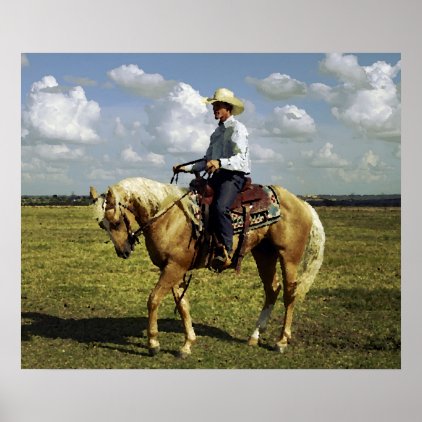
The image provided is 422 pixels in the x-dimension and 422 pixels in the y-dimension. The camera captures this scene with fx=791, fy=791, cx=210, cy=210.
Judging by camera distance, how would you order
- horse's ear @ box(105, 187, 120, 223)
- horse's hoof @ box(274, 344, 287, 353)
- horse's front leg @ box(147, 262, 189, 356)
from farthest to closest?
1. horse's hoof @ box(274, 344, 287, 353)
2. horse's front leg @ box(147, 262, 189, 356)
3. horse's ear @ box(105, 187, 120, 223)

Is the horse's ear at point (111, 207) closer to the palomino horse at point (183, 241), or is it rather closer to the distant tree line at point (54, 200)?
the palomino horse at point (183, 241)

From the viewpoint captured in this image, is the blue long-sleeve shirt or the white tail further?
the white tail

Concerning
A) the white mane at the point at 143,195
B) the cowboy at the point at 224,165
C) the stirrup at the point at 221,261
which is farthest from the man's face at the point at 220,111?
the stirrup at the point at 221,261

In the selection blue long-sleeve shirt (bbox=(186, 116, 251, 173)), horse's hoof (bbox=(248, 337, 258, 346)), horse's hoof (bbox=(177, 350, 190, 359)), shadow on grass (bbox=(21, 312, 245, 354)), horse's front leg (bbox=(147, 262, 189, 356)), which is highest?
blue long-sleeve shirt (bbox=(186, 116, 251, 173))

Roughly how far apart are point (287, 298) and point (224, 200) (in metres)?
0.87

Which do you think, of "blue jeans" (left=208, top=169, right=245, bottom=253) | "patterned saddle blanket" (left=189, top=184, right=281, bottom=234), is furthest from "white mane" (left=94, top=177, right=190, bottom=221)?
"blue jeans" (left=208, top=169, right=245, bottom=253)

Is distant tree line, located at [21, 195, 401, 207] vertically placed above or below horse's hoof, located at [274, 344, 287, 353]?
above

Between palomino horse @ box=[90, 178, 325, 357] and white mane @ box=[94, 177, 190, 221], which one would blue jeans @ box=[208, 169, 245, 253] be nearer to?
palomino horse @ box=[90, 178, 325, 357]

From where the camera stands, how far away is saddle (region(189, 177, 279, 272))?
532cm

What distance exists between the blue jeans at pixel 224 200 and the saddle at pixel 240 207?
0.04 metres

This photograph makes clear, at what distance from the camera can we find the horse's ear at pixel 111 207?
5191 mm
